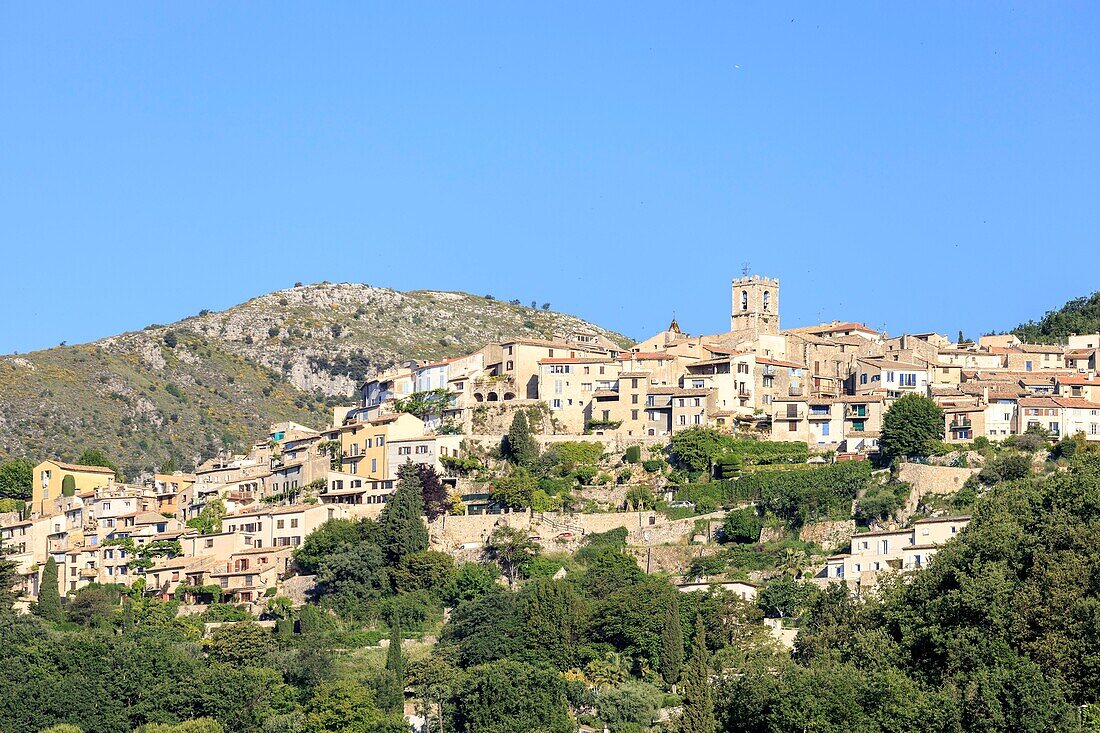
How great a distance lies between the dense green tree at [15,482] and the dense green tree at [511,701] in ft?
130

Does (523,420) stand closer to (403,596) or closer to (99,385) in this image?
(403,596)

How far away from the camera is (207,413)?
471ft

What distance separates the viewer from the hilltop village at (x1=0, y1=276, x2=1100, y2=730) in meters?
81.1

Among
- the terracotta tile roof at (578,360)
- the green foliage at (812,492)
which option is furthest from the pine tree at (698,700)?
the terracotta tile roof at (578,360)

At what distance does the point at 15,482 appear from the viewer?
4075 inches

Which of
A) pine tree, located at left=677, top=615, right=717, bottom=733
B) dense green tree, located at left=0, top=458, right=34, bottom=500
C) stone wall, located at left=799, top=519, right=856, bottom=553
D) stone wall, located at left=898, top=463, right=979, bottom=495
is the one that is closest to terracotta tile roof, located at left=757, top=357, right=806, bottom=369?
stone wall, located at left=898, top=463, right=979, bottom=495

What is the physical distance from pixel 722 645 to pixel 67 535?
115ft

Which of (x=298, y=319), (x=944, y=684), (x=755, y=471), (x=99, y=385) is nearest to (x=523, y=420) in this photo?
(x=755, y=471)

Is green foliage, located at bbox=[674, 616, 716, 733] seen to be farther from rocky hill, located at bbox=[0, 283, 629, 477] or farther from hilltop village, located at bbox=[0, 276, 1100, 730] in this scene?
rocky hill, located at bbox=[0, 283, 629, 477]

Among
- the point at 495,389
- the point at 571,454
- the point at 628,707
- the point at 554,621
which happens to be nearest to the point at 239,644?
the point at 554,621

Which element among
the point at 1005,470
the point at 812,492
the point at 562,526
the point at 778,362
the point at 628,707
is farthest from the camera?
the point at 778,362

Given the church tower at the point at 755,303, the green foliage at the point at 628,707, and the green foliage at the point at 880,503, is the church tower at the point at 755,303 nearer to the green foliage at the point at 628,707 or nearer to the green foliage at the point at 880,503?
the green foliage at the point at 880,503

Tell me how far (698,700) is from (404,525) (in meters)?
22.2

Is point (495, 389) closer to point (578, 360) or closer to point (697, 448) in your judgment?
point (578, 360)
